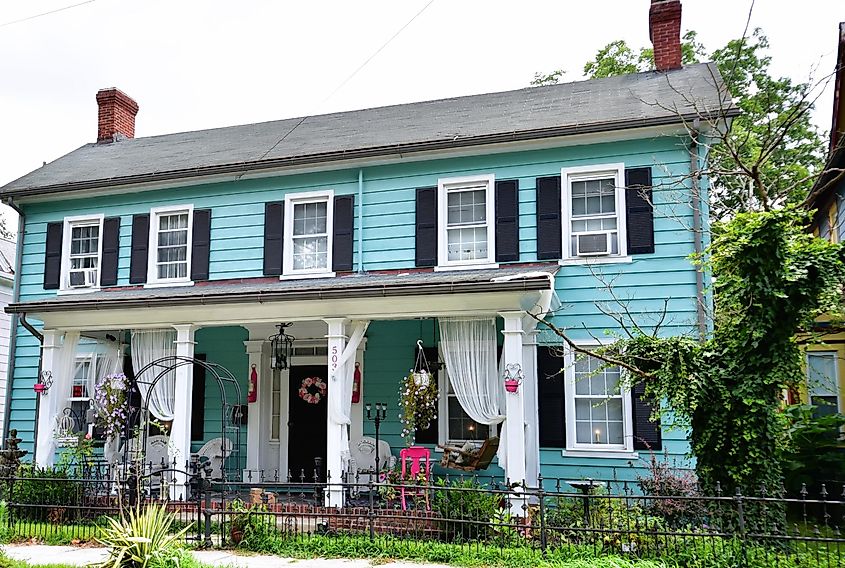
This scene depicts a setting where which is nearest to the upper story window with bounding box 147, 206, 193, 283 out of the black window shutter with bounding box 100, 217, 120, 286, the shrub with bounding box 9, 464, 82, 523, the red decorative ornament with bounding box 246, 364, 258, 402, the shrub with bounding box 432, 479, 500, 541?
the black window shutter with bounding box 100, 217, 120, 286

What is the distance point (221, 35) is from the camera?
10117 mm

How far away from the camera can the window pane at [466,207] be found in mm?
12008

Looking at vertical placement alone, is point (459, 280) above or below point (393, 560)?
above

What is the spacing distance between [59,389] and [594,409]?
27.9 feet

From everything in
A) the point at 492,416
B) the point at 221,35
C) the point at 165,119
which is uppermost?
the point at 165,119

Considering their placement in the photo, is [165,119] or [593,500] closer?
[593,500]

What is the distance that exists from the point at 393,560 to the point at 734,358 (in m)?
4.30

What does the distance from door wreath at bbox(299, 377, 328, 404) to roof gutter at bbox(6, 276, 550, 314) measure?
2768mm

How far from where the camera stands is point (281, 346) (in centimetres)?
1248

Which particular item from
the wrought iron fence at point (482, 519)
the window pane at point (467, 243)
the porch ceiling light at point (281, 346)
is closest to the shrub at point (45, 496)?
the wrought iron fence at point (482, 519)

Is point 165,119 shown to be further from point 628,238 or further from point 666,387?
point 666,387

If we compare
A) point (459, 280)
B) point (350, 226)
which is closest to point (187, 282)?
point (350, 226)

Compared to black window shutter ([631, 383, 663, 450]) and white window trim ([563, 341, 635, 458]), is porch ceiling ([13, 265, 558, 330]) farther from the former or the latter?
black window shutter ([631, 383, 663, 450])

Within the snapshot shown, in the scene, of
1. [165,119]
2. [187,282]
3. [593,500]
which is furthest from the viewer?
[165,119]
